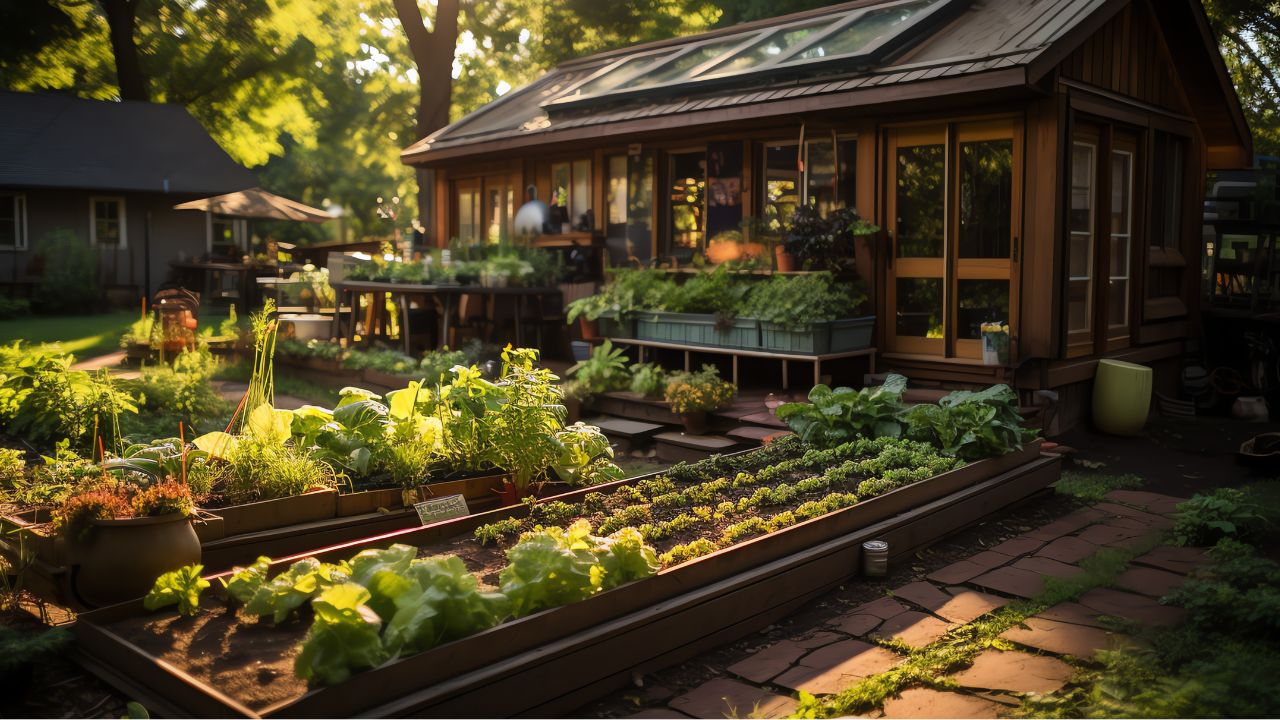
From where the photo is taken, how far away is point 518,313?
12.0 m

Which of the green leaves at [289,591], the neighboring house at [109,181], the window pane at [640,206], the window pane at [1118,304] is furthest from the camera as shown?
the neighboring house at [109,181]

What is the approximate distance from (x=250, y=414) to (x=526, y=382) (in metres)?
1.48

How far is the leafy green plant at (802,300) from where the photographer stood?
8.93 metres

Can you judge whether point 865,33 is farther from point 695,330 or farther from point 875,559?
point 875,559

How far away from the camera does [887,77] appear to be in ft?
29.1

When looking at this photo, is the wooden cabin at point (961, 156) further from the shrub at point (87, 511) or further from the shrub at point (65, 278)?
the shrub at point (65, 278)

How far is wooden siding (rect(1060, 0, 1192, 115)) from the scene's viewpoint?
30.3 ft

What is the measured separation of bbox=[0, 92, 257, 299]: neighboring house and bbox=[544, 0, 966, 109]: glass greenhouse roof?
13.3 meters

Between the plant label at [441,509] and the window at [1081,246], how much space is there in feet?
21.0

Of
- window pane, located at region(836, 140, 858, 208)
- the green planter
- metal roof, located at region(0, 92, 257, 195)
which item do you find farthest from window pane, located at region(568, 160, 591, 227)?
metal roof, located at region(0, 92, 257, 195)

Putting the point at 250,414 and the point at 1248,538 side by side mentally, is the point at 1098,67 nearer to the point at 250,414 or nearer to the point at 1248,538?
the point at 1248,538

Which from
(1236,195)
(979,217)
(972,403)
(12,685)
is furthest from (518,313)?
(1236,195)

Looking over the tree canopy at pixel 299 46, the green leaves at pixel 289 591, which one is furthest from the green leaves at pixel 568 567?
the tree canopy at pixel 299 46

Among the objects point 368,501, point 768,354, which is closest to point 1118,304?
point 768,354
